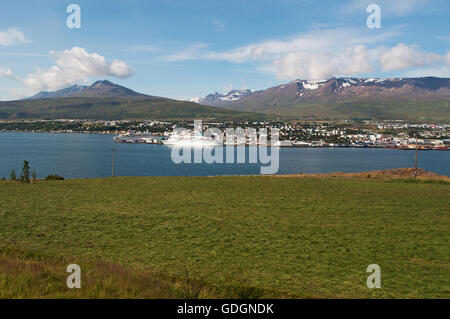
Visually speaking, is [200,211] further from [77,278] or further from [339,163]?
[339,163]

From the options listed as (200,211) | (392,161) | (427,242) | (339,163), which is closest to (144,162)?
(339,163)
